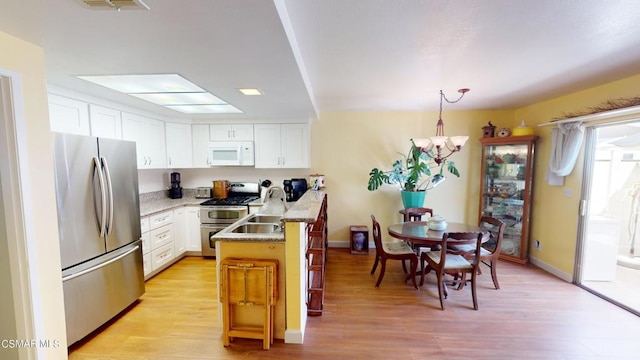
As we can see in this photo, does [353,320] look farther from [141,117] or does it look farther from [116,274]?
[141,117]

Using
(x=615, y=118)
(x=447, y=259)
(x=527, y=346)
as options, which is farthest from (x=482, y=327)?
(x=615, y=118)

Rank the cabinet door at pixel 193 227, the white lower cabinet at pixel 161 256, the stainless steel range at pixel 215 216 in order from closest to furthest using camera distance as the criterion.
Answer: the white lower cabinet at pixel 161 256 < the stainless steel range at pixel 215 216 < the cabinet door at pixel 193 227

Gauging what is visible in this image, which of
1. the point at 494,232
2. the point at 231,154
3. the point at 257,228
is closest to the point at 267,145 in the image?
the point at 231,154

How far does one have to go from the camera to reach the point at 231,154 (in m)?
4.19

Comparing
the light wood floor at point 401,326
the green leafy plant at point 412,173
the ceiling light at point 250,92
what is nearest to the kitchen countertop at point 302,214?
the light wood floor at point 401,326

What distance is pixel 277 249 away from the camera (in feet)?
6.99

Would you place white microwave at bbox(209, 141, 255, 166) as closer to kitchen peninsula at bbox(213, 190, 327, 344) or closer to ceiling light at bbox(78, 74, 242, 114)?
ceiling light at bbox(78, 74, 242, 114)

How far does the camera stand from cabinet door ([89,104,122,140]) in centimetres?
278

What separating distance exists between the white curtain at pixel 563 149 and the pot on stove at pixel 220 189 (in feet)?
15.7

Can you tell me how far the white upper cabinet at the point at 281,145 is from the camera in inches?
165

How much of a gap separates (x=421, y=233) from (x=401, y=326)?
1018 mm

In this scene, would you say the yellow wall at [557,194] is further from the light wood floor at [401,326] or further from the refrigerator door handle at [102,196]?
the refrigerator door handle at [102,196]

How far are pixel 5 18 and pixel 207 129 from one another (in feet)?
9.80

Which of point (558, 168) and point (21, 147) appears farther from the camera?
point (558, 168)
